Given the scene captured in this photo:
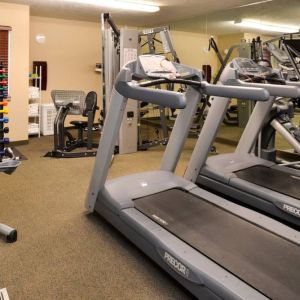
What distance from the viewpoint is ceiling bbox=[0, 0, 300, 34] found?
218 inches

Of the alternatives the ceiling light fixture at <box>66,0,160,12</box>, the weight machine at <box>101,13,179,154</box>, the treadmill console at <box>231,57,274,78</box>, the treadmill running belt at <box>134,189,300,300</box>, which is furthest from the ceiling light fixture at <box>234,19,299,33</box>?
the treadmill running belt at <box>134,189,300,300</box>

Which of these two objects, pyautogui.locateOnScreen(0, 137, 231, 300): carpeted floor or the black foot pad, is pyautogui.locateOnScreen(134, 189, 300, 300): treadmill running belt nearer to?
pyautogui.locateOnScreen(0, 137, 231, 300): carpeted floor

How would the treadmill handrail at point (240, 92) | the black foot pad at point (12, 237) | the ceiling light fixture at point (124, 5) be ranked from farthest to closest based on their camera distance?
1. the ceiling light fixture at point (124, 5)
2. the black foot pad at point (12, 237)
3. the treadmill handrail at point (240, 92)

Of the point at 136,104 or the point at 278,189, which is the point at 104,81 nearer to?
the point at 136,104

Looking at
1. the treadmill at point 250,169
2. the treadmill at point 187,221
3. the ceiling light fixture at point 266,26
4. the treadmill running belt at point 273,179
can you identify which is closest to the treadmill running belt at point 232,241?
the treadmill at point 187,221

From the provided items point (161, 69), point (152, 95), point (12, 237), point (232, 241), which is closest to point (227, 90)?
point (161, 69)

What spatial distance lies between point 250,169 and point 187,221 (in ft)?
5.24

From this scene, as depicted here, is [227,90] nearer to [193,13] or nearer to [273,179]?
[273,179]

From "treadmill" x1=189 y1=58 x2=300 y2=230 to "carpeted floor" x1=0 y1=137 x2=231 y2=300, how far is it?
1.28 metres

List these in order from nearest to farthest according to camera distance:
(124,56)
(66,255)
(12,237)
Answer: (66,255)
(12,237)
(124,56)

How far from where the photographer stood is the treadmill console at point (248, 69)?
11.6 ft

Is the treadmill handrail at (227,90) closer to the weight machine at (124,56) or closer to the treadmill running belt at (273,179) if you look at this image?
the treadmill running belt at (273,179)

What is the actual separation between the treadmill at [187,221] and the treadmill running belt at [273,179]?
66 cm

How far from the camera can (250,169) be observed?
3816 mm
